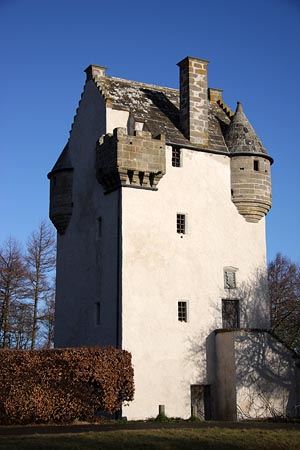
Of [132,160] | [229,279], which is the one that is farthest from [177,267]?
[132,160]

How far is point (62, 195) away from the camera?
35562 mm

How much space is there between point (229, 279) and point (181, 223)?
11.3 feet

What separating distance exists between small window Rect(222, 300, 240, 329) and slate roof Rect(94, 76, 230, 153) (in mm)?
7280

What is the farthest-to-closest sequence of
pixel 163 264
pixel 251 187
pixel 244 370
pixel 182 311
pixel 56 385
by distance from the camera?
1. pixel 251 187
2. pixel 182 311
3. pixel 163 264
4. pixel 244 370
5. pixel 56 385

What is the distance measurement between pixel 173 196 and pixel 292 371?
30.6 ft

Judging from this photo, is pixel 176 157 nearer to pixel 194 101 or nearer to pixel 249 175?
pixel 194 101

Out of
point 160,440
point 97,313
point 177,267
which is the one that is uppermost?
point 177,267

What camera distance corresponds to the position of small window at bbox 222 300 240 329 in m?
31.8

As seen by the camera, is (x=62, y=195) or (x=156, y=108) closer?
(x=156, y=108)

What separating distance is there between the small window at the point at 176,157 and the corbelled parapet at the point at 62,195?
612cm

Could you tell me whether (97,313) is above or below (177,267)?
below

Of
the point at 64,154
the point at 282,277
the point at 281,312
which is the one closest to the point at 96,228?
the point at 64,154

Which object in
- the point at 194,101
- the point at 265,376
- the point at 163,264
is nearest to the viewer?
the point at 265,376

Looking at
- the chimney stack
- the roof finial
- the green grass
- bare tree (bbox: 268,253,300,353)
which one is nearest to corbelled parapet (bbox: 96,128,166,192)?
the chimney stack
